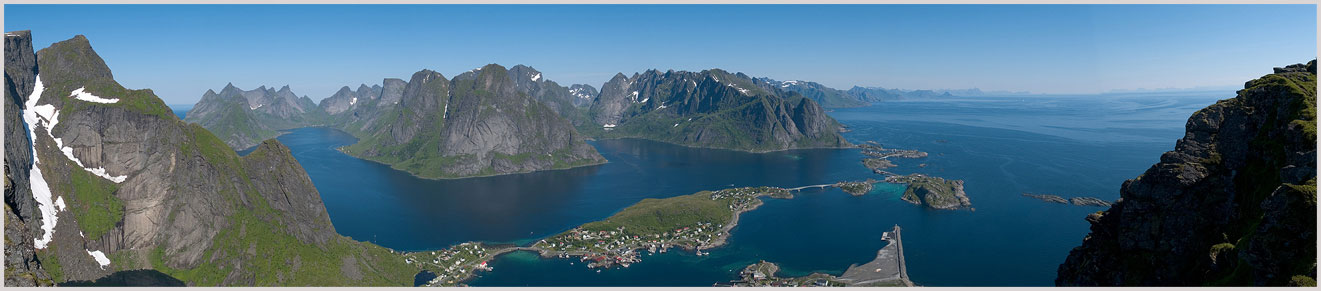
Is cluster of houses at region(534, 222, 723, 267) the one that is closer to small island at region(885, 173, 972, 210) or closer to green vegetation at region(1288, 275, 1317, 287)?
small island at region(885, 173, 972, 210)

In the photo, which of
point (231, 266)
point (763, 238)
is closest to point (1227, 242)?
point (763, 238)

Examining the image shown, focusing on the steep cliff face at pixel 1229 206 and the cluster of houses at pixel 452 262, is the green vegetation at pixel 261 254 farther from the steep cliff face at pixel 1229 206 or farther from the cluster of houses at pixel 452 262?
the steep cliff face at pixel 1229 206

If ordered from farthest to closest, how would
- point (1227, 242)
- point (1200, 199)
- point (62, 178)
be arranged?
point (62, 178) → point (1200, 199) → point (1227, 242)

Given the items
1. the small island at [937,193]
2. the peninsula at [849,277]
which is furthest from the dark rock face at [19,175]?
the small island at [937,193]

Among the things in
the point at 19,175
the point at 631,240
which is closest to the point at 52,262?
the point at 19,175

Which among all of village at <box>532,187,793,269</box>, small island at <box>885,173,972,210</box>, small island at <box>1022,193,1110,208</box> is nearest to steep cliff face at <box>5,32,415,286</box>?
village at <box>532,187,793,269</box>

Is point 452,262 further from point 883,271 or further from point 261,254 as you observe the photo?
point 883,271

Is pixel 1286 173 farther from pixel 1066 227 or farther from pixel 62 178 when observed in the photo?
pixel 62 178
